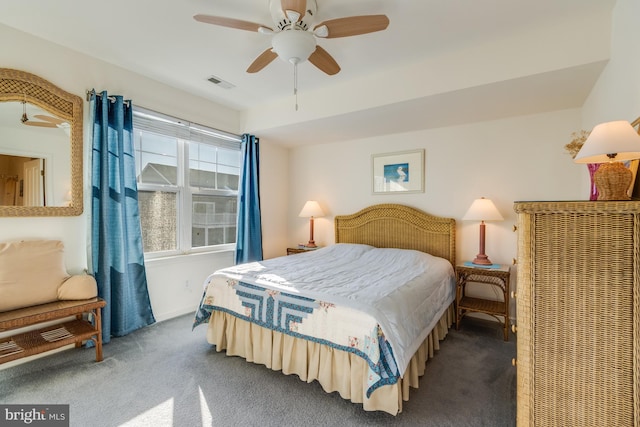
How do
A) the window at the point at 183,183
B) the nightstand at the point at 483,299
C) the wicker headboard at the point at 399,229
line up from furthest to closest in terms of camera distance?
the wicker headboard at the point at 399,229, the window at the point at 183,183, the nightstand at the point at 483,299

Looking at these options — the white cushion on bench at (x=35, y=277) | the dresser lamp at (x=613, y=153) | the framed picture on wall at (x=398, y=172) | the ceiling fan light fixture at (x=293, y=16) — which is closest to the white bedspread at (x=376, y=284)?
the framed picture on wall at (x=398, y=172)

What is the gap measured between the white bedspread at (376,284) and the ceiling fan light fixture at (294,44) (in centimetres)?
162

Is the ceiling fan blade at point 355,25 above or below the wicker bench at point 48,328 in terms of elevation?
above

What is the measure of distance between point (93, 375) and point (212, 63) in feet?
9.16

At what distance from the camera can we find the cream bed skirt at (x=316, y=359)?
177cm

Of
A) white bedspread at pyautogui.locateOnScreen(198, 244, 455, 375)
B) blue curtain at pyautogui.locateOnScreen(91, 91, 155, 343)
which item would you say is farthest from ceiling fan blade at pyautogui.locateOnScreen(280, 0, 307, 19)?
blue curtain at pyautogui.locateOnScreen(91, 91, 155, 343)

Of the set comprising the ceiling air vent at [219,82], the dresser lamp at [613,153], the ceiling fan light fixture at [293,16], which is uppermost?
the ceiling air vent at [219,82]

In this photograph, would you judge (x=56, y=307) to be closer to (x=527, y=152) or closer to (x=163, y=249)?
(x=163, y=249)

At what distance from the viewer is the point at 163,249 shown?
343 centimetres

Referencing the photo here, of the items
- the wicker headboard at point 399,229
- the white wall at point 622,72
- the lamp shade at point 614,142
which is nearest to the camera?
the lamp shade at point 614,142

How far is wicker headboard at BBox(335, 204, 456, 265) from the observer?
3559mm

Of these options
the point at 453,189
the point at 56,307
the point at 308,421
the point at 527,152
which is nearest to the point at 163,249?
the point at 56,307

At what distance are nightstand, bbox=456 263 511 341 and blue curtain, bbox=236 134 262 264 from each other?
264cm

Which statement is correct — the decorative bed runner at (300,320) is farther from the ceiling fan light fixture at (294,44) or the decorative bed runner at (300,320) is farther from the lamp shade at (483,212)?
the lamp shade at (483,212)
